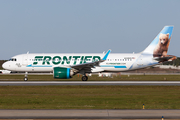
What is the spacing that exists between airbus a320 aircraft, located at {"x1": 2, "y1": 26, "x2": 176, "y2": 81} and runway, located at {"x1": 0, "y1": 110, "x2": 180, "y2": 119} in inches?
1090

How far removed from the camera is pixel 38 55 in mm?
44656

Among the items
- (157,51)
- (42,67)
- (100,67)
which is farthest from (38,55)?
(157,51)

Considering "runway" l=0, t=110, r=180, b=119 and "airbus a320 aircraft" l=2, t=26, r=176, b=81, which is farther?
"airbus a320 aircraft" l=2, t=26, r=176, b=81

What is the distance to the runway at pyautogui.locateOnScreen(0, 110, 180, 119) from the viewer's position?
43.4 feet

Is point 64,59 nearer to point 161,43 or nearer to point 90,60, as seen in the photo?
point 90,60

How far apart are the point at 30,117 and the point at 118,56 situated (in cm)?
3193

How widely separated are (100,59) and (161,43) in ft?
34.9

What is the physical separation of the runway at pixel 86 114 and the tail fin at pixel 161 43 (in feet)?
101

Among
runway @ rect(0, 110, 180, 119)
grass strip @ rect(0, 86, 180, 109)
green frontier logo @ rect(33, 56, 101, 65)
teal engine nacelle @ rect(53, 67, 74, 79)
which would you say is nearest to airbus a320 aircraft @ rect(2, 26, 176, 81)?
green frontier logo @ rect(33, 56, 101, 65)

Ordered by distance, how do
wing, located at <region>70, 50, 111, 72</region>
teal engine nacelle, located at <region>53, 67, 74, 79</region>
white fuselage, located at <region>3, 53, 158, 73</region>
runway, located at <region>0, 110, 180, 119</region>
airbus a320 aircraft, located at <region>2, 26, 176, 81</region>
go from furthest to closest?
white fuselage, located at <region>3, 53, 158, 73</region> → airbus a320 aircraft, located at <region>2, 26, 176, 81</region> → wing, located at <region>70, 50, 111, 72</region> → teal engine nacelle, located at <region>53, 67, 74, 79</region> → runway, located at <region>0, 110, 180, 119</region>

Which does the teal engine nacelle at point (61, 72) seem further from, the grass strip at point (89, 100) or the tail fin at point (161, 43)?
the grass strip at point (89, 100)

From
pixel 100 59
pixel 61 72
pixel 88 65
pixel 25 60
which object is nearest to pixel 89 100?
pixel 61 72

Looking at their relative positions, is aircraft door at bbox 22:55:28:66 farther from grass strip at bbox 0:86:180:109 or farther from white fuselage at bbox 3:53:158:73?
grass strip at bbox 0:86:180:109

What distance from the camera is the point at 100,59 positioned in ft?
144
